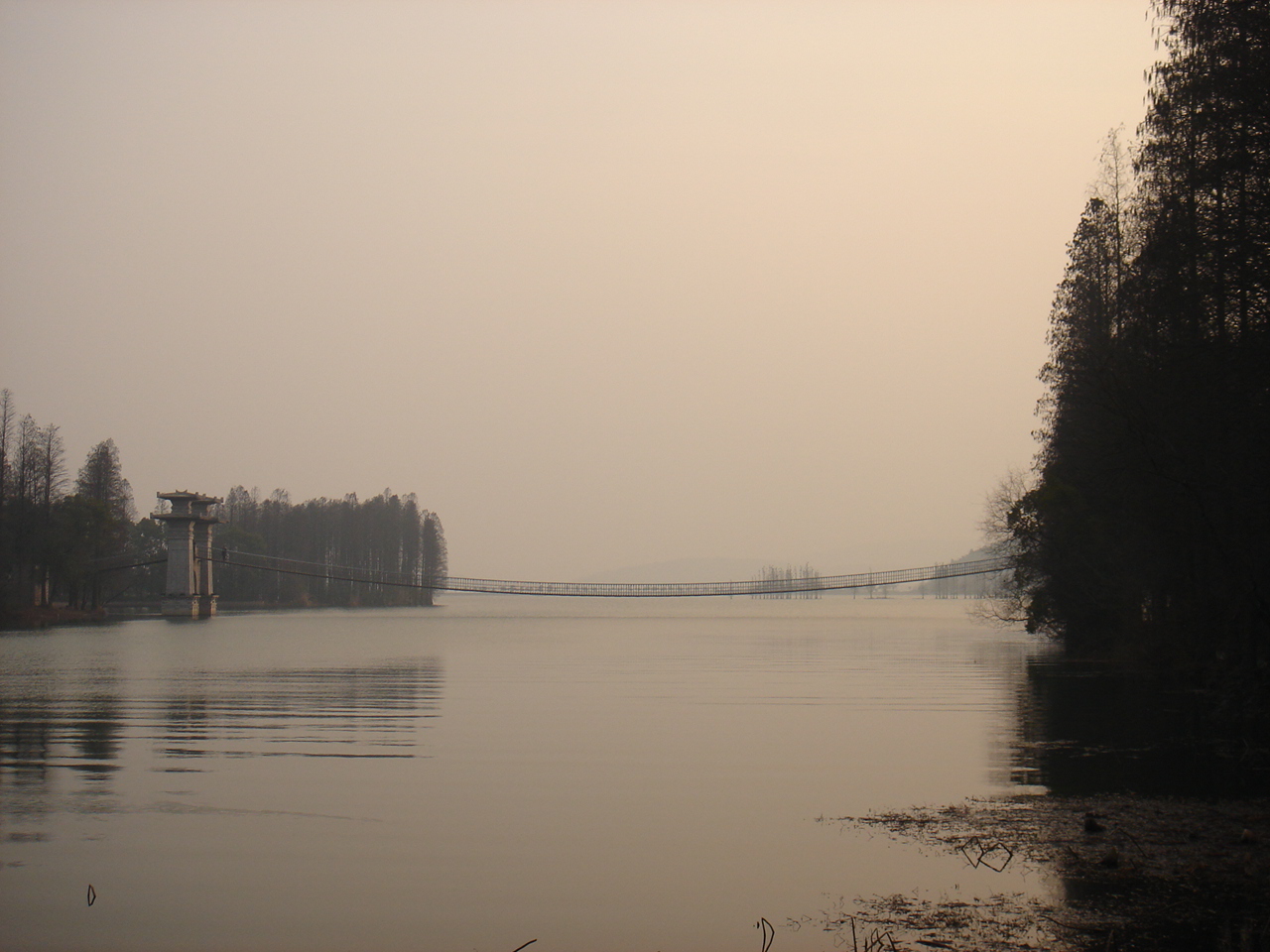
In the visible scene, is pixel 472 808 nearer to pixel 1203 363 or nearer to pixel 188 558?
pixel 1203 363

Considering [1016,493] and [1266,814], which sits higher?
[1016,493]

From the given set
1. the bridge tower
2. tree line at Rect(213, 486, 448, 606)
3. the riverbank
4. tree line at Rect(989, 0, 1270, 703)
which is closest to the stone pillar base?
the bridge tower

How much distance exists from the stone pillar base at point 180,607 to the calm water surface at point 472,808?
61.3 metres

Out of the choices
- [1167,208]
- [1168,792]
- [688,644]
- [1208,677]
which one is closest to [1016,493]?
[688,644]

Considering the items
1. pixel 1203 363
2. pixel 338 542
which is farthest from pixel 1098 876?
pixel 338 542

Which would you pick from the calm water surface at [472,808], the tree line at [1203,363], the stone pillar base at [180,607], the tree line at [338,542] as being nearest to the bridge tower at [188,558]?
the stone pillar base at [180,607]

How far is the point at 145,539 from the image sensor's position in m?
116

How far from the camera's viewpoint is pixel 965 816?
1110 centimetres

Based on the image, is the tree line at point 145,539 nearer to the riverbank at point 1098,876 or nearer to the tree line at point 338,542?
the tree line at point 338,542

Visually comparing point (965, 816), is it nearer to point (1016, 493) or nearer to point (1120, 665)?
point (1120, 665)

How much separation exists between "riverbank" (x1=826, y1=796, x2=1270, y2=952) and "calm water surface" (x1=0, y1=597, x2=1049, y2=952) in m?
0.40

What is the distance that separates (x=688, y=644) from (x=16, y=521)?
4341 centimetres

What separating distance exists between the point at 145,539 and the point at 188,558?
32.4 metres

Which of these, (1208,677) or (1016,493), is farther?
(1016,493)
